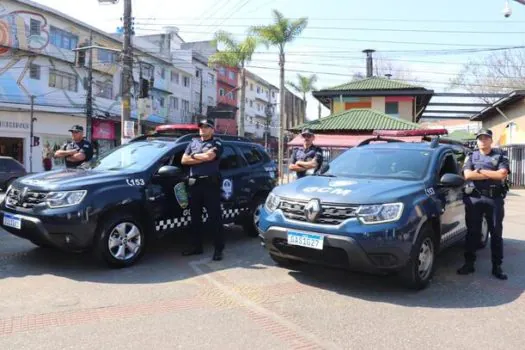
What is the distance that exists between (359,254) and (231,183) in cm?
312

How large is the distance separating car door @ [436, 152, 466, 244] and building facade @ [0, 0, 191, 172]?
68.2ft

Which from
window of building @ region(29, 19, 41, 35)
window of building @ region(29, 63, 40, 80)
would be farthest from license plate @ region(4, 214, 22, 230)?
window of building @ region(29, 19, 41, 35)

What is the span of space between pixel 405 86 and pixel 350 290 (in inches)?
1043

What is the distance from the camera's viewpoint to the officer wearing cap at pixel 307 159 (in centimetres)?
812

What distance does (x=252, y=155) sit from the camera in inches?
312

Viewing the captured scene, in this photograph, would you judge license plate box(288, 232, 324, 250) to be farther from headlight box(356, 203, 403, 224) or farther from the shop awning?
the shop awning

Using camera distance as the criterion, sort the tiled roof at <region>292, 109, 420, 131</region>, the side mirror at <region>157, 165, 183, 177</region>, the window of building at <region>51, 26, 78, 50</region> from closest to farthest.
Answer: the side mirror at <region>157, 165, 183, 177</region> < the tiled roof at <region>292, 109, 420, 131</region> < the window of building at <region>51, 26, 78, 50</region>

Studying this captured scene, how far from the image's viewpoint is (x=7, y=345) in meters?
3.52

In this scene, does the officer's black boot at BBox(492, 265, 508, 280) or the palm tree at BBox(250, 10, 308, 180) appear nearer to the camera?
the officer's black boot at BBox(492, 265, 508, 280)

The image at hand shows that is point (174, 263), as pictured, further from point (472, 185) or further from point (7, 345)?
point (472, 185)

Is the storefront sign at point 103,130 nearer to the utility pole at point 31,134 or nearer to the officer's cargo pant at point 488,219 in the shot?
the utility pole at point 31,134

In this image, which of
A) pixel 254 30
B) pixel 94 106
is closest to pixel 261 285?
pixel 254 30

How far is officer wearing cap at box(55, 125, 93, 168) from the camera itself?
316 inches

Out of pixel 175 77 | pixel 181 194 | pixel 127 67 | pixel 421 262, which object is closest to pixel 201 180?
pixel 181 194
